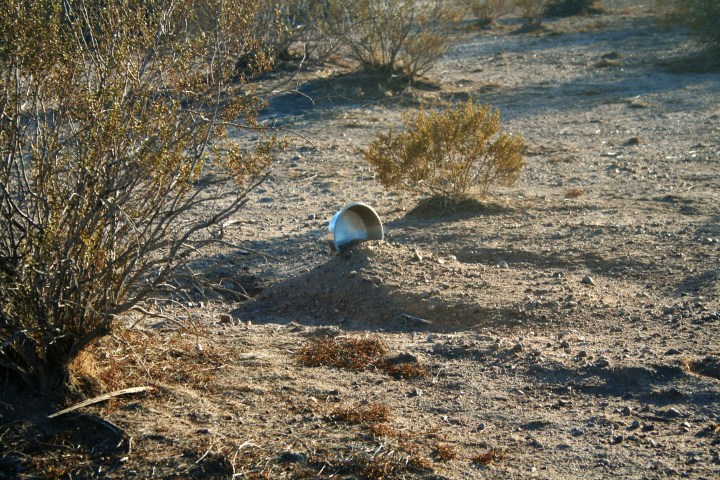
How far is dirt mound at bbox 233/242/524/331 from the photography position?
18.9ft

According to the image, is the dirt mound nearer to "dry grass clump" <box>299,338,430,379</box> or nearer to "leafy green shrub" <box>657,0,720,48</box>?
"dry grass clump" <box>299,338,430,379</box>

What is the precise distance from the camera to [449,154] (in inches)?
331

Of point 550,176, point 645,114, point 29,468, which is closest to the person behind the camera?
point 29,468

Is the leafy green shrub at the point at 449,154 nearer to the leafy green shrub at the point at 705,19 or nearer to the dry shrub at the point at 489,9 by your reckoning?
the leafy green shrub at the point at 705,19

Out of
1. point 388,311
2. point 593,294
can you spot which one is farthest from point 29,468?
point 593,294

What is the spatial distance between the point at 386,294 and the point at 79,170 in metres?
2.51

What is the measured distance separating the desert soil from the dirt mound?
0.05 ft

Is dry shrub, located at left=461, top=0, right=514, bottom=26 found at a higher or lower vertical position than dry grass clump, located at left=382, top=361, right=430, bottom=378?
higher

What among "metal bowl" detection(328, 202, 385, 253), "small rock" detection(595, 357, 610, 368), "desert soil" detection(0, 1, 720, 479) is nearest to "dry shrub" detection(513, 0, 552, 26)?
"desert soil" detection(0, 1, 720, 479)

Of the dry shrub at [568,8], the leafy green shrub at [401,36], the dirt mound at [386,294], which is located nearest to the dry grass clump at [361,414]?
the dirt mound at [386,294]

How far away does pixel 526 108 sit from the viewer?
1413 centimetres

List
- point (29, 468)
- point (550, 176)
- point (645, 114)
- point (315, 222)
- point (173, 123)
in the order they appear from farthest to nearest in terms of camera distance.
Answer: point (645, 114), point (550, 176), point (315, 222), point (173, 123), point (29, 468)

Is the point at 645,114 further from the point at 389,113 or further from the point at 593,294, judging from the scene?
the point at 593,294

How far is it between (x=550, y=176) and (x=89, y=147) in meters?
6.79
